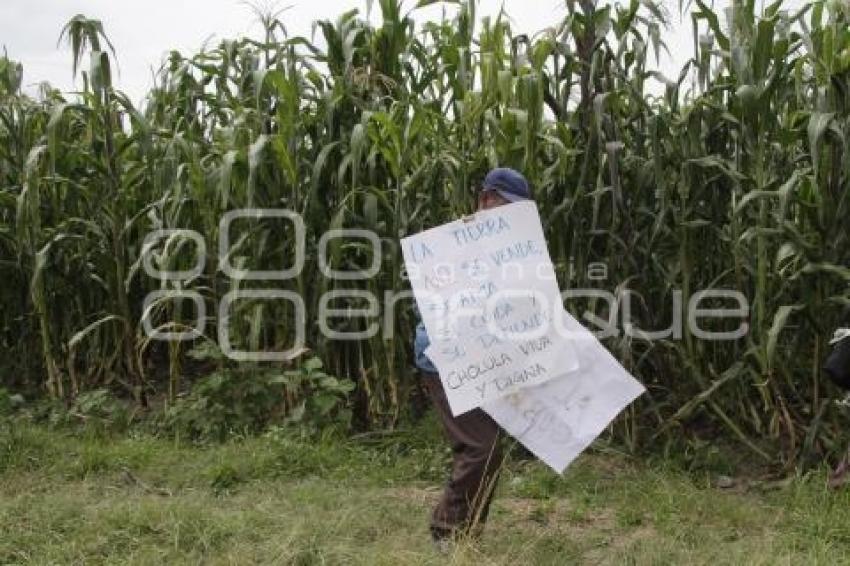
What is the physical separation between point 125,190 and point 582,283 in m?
2.57

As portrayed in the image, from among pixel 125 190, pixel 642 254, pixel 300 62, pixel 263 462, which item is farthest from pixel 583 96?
pixel 125 190

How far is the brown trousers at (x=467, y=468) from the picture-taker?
3.41 meters

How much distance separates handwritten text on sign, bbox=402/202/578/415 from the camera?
3.41 metres

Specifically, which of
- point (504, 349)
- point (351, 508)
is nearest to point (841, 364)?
point (504, 349)

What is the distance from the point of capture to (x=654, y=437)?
450 centimetres

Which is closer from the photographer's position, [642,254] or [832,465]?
[832,465]

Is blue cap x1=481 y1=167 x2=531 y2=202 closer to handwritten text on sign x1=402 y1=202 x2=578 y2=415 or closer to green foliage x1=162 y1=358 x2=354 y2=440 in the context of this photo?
handwritten text on sign x1=402 y1=202 x2=578 y2=415

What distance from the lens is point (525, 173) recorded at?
444 centimetres

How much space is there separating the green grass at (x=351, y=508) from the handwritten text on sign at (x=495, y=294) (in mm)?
626

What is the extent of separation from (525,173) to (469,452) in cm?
150

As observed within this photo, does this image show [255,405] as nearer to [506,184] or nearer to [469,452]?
[469,452]

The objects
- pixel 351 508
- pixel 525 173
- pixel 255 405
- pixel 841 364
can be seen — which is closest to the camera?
pixel 841 364

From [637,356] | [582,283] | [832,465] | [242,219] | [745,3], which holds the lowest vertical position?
[832,465]

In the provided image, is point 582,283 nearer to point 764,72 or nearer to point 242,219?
point 764,72
